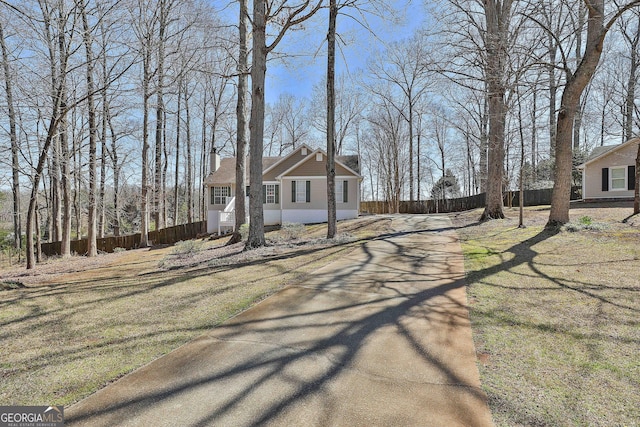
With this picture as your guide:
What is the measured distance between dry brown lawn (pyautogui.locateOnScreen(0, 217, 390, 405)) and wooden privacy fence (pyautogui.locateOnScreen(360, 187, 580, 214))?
22.6 m

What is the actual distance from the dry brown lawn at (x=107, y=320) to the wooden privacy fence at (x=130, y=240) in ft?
46.1

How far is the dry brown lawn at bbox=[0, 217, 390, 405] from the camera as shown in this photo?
2.75 meters

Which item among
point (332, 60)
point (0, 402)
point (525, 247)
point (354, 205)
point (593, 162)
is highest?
point (332, 60)

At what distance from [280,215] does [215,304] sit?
15151mm

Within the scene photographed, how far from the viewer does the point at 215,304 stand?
15.2ft

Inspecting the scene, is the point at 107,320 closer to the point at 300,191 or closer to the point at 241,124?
the point at 241,124

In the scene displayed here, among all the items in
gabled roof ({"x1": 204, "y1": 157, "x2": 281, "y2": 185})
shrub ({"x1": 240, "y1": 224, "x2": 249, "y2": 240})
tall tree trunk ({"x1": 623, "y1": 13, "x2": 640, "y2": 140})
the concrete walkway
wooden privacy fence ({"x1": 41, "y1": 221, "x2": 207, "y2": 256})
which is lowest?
wooden privacy fence ({"x1": 41, "y1": 221, "x2": 207, "y2": 256})

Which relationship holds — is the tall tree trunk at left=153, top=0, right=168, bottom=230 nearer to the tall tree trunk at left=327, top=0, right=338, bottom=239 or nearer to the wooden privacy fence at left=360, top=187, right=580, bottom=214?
the tall tree trunk at left=327, top=0, right=338, bottom=239

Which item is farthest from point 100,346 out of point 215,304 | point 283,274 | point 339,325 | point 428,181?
point 428,181

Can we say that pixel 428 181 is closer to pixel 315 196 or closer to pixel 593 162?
pixel 593 162

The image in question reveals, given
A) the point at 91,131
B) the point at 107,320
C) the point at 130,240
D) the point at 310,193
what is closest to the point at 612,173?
the point at 310,193

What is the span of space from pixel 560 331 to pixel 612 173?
2135cm

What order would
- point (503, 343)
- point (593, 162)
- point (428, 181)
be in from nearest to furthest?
point (503, 343) → point (593, 162) → point (428, 181)

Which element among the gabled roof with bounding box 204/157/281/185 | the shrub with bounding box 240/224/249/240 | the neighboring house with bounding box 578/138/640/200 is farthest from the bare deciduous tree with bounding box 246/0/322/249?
the neighboring house with bounding box 578/138/640/200
